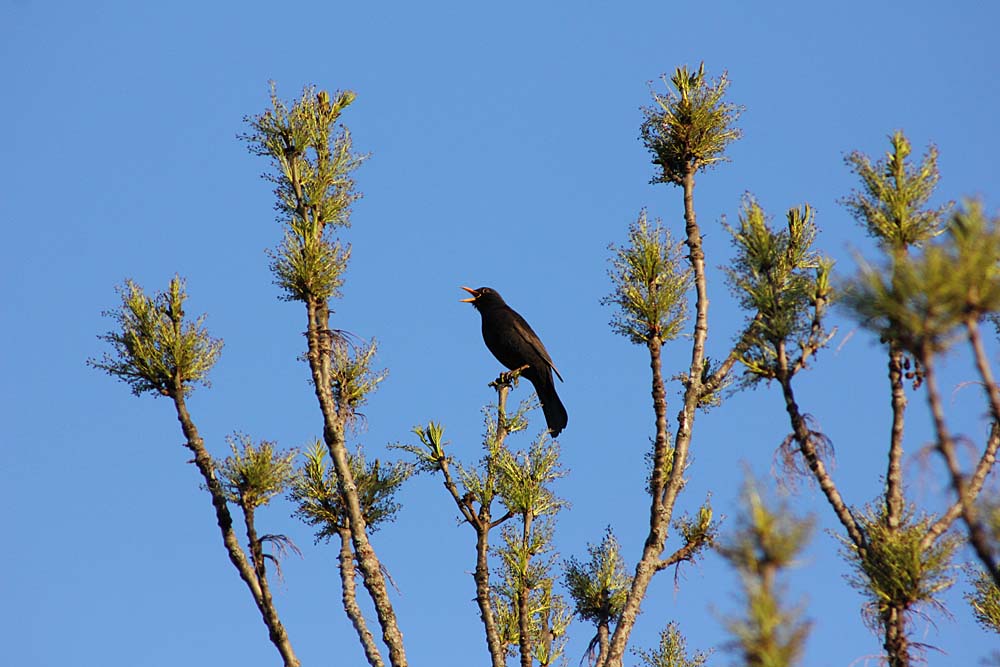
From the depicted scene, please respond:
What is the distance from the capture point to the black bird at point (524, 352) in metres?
11.8

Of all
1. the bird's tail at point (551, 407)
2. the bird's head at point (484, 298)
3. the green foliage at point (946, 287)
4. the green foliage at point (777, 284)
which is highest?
the bird's head at point (484, 298)

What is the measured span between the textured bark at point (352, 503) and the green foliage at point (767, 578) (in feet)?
15.0

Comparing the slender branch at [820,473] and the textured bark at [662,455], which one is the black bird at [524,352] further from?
the slender branch at [820,473]

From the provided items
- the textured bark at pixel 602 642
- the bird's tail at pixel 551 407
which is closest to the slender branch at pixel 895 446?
the textured bark at pixel 602 642

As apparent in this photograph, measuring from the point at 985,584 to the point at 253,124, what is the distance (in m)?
5.78

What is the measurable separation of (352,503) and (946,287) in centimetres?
514

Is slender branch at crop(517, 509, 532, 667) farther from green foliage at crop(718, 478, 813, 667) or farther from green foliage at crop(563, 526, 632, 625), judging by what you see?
green foliage at crop(718, 478, 813, 667)

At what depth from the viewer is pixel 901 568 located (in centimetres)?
644

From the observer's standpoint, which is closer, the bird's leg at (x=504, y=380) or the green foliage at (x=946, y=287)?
the green foliage at (x=946, y=287)

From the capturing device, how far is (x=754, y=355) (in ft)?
23.6

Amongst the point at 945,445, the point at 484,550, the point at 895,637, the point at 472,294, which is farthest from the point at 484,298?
the point at 945,445

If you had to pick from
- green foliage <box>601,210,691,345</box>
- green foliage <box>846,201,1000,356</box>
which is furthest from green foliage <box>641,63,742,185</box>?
green foliage <box>846,201,1000,356</box>

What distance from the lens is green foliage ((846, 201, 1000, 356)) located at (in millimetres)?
3348

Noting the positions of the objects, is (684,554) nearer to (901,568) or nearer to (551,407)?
(901,568)
